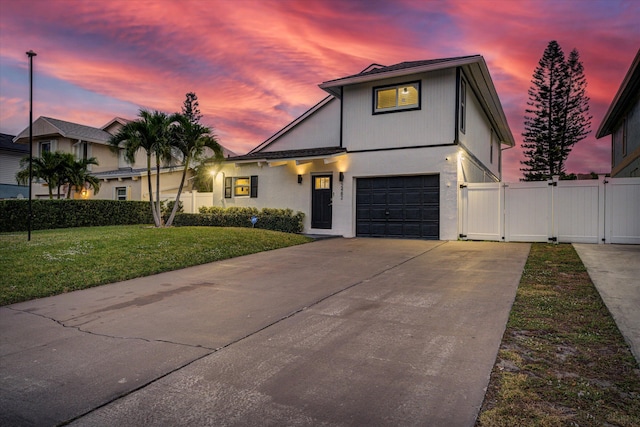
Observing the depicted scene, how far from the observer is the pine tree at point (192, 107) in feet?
133

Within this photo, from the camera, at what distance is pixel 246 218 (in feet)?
53.0

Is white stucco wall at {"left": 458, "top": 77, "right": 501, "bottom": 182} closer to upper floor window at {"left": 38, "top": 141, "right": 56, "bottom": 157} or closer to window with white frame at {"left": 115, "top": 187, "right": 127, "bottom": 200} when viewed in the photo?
window with white frame at {"left": 115, "top": 187, "right": 127, "bottom": 200}

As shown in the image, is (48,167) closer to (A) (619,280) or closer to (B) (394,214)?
(B) (394,214)

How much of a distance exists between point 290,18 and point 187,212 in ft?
34.0

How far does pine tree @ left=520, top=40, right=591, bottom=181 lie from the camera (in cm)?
3003

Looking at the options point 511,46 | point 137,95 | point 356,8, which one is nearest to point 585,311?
point 356,8

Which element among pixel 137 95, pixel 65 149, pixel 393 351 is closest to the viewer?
pixel 393 351

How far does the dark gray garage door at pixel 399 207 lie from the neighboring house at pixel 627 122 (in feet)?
25.3

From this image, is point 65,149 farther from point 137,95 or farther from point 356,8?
point 356,8

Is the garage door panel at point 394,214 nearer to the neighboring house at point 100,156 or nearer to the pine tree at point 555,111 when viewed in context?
the neighboring house at point 100,156

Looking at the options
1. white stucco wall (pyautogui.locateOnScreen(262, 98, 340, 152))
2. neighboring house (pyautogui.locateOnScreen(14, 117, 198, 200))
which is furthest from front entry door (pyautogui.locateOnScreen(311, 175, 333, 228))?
neighboring house (pyautogui.locateOnScreen(14, 117, 198, 200))

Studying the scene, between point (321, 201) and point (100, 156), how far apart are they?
1960 cm

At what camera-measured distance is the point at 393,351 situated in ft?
11.8

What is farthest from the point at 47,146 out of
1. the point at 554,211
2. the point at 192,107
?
the point at 554,211
